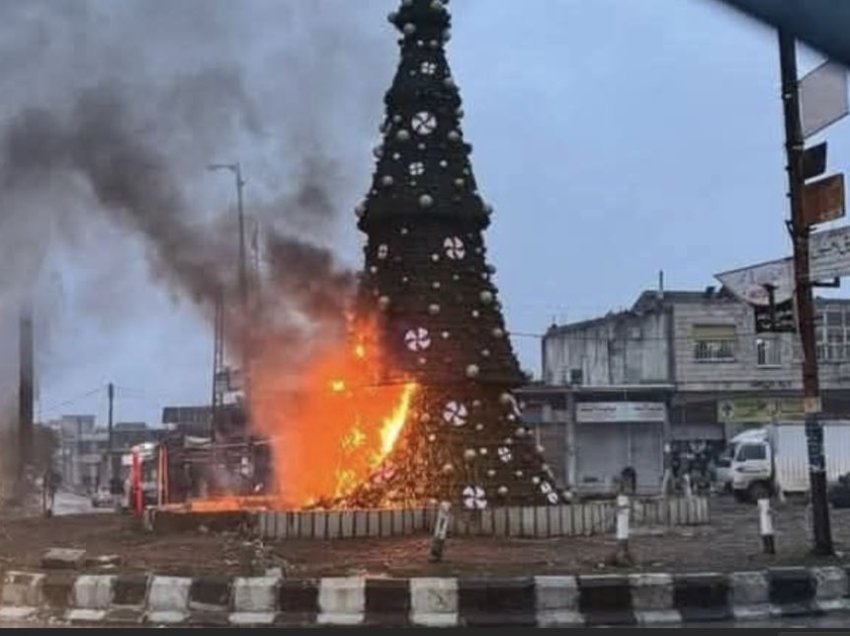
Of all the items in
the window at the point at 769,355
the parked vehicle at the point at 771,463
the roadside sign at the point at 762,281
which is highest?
the window at the point at 769,355

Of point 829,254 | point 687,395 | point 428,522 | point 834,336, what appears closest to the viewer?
point 829,254

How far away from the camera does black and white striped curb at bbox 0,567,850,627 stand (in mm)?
8492

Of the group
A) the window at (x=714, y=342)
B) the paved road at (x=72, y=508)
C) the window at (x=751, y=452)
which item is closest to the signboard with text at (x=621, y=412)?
the window at (x=714, y=342)

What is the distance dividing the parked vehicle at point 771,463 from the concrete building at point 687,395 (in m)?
10.5

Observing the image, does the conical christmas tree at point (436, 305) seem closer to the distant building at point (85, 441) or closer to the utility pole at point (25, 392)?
the utility pole at point (25, 392)

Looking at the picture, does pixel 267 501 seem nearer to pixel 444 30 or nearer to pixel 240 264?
pixel 240 264

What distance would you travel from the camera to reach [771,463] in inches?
1325

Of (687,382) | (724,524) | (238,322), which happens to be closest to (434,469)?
(724,524)

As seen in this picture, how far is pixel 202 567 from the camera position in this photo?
1028 cm

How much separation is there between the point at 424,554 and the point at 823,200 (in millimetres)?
4939

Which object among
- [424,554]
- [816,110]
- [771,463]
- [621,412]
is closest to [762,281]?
[816,110]

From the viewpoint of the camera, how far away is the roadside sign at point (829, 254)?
1025cm

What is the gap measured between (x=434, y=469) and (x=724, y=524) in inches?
204

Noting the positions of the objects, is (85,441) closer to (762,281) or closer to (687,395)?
(687,395)
